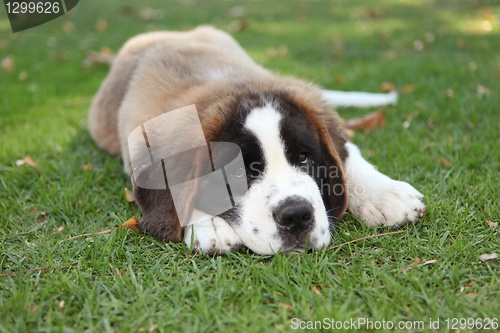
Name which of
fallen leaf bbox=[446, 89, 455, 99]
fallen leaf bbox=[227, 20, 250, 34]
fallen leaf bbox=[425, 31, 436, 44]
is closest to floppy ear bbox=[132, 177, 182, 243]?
fallen leaf bbox=[446, 89, 455, 99]

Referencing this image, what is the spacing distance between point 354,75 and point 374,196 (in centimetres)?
308

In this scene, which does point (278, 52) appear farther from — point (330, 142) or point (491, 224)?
point (491, 224)

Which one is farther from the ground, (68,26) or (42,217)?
(42,217)

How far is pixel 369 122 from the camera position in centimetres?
413

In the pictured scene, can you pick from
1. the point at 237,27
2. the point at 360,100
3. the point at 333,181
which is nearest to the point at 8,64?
the point at 237,27

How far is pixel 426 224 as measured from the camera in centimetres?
258

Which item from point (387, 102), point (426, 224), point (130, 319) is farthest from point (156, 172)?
point (387, 102)

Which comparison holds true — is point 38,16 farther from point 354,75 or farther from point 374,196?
point 374,196

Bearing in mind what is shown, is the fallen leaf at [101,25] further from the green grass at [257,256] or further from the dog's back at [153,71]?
the dog's back at [153,71]

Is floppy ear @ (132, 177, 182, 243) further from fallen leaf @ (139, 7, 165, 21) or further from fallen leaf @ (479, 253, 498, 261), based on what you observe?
fallen leaf @ (139, 7, 165, 21)

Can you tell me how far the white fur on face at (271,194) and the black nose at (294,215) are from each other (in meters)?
0.03

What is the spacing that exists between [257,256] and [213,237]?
23 cm

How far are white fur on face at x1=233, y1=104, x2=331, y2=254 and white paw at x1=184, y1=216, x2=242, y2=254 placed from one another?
0.05 meters

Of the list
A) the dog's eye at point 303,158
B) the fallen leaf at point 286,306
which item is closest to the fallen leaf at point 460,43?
the dog's eye at point 303,158
